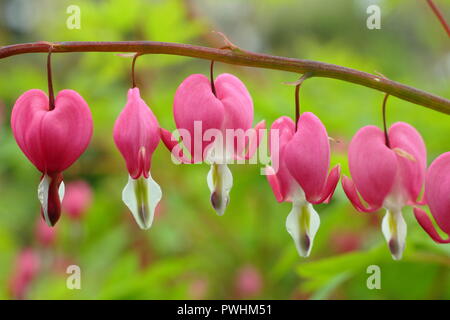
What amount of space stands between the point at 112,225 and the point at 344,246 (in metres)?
0.86

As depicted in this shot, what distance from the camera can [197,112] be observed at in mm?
877

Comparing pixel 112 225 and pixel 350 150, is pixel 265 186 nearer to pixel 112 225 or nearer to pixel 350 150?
pixel 112 225

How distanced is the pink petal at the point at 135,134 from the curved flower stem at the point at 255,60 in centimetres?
7

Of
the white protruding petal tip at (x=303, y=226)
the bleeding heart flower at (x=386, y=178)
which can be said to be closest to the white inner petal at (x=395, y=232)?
the bleeding heart flower at (x=386, y=178)

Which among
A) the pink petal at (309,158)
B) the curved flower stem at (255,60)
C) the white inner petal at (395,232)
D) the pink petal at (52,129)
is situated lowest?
the white inner petal at (395,232)

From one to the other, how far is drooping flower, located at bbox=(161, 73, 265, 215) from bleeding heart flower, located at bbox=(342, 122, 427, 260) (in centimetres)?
15

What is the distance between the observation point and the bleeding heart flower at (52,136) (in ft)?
2.75

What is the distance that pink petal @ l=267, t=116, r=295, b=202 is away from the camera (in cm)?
90

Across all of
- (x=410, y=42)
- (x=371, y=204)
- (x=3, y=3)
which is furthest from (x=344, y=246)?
(x=410, y=42)

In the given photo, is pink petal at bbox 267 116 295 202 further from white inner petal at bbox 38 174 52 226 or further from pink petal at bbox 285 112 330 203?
white inner petal at bbox 38 174 52 226

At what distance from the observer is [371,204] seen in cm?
92

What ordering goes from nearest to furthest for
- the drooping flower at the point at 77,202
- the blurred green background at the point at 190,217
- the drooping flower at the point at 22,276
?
the blurred green background at the point at 190,217
the drooping flower at the point at 22,276
the drooping flower at the point at 77,202

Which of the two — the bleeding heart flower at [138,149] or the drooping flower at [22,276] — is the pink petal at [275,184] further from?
the drooping flower at [22,276]

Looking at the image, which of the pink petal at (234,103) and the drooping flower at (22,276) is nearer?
the pink petal at (234,103)
